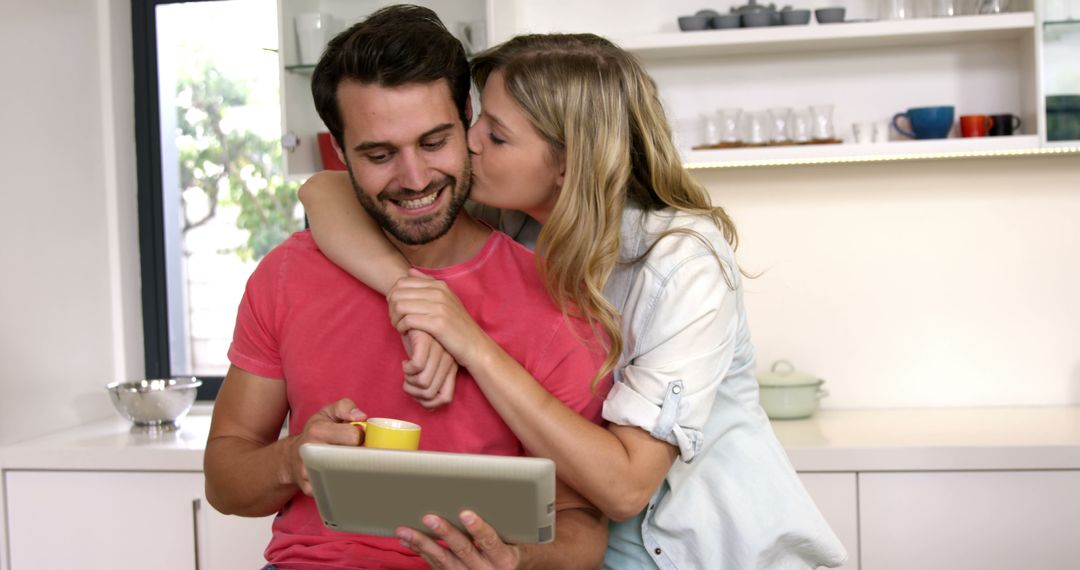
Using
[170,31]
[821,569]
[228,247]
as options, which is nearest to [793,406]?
[821,569]

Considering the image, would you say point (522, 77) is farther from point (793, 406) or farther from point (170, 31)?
point (170, 31)

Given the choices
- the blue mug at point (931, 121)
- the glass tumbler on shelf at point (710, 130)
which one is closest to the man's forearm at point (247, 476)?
the glass tumbler on shelf at point (710, 130)

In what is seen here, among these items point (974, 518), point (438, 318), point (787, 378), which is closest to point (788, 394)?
point (787, 378)

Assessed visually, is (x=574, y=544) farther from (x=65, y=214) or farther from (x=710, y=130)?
(x=65, y=214)

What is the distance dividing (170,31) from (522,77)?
2.27 metres

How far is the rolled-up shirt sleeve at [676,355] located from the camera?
1.57 meters

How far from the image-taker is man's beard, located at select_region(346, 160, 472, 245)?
1737 millimetres

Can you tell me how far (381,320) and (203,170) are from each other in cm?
201

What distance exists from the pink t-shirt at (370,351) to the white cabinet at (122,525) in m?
1.06

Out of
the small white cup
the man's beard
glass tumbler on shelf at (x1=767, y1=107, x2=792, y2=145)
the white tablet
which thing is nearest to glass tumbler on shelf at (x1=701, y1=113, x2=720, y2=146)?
glass tumbler on shelf at (x1=767, y1=107, x2=792, y2=145)

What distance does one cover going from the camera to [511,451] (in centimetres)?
177

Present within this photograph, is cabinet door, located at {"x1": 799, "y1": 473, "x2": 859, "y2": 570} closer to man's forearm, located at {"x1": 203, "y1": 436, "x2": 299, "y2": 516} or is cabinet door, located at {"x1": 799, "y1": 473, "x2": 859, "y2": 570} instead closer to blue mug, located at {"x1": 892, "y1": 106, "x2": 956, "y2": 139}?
blue mug, located at {"x1": 892, "y1": 106, "x2": 956, "y2": 139}

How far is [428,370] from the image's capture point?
155cm

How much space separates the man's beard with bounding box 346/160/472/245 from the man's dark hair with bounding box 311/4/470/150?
0.39 ft
